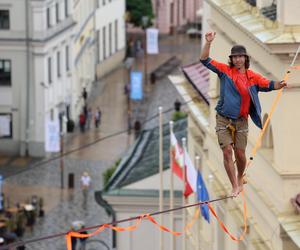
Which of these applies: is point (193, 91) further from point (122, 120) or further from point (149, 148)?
point (122, 120)

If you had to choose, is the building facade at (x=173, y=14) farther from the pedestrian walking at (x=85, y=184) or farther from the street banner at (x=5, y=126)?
the pedestrian walking at (x=85, y=184)

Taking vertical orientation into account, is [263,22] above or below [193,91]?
above

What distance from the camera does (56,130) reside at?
236 feet

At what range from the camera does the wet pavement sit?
60.3 meters

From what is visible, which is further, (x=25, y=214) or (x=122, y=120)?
(x=122, y=120)

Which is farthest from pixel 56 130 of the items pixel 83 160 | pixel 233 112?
pixel 233 112

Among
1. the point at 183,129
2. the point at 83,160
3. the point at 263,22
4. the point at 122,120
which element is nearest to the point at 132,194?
the point at 183,129

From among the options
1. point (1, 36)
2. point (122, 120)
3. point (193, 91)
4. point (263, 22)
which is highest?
point (263, 22)

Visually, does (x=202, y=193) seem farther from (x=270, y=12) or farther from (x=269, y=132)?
(x=270, y=12)

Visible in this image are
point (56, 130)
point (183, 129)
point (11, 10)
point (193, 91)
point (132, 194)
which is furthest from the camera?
point (11, 10)

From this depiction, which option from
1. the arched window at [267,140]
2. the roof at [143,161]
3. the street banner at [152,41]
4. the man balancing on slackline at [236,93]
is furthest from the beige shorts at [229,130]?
the street banner at [152,41]

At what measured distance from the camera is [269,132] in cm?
2811

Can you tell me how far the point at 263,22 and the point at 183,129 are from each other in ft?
80.1

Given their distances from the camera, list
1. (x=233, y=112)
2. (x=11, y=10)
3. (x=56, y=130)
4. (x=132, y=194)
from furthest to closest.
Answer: (x=11, y=10), (x=56, y=130), (x=132, y=194), (x=233, y=112)
